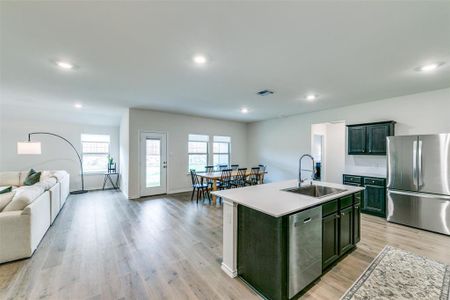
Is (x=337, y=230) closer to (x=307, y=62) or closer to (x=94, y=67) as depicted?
(x=307, y=62)

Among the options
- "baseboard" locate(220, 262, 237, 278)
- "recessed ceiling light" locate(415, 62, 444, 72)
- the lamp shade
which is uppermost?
"recessed ceiling light" locate(415, 62, 444, 72)

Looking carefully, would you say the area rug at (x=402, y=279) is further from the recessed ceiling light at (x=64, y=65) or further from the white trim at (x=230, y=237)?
the recessed ceiling light at (x=64, y=65)

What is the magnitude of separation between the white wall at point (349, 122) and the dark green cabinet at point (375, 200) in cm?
60

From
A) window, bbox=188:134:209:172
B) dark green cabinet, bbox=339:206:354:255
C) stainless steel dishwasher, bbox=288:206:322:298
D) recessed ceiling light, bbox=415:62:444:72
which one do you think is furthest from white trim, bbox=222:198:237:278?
window, bbox=188:134:209:172

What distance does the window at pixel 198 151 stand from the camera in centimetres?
701

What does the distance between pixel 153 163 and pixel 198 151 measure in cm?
172

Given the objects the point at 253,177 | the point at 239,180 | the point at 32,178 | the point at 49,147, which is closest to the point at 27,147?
the point at 32,178

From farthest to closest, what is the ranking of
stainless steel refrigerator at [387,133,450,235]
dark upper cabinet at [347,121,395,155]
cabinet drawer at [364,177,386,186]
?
dark upper cabinet at [347,121,395,155]
cabinet drawer at [364,177,386,186]
stainless steel refrigerator at [387,133,450,235]

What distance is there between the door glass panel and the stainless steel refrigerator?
A: 19.8 ft

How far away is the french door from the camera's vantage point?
233 inches

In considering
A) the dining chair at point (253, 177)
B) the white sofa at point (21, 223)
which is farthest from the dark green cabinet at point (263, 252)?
the dining chair at point (253, 177)

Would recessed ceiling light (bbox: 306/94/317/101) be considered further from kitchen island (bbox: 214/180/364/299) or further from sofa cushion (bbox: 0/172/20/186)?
sofa cushion (bbox: 0/172/20/186)

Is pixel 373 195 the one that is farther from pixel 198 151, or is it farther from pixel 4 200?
pixel 4 200

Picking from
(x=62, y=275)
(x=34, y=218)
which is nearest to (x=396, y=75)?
(x=62, y=275)
